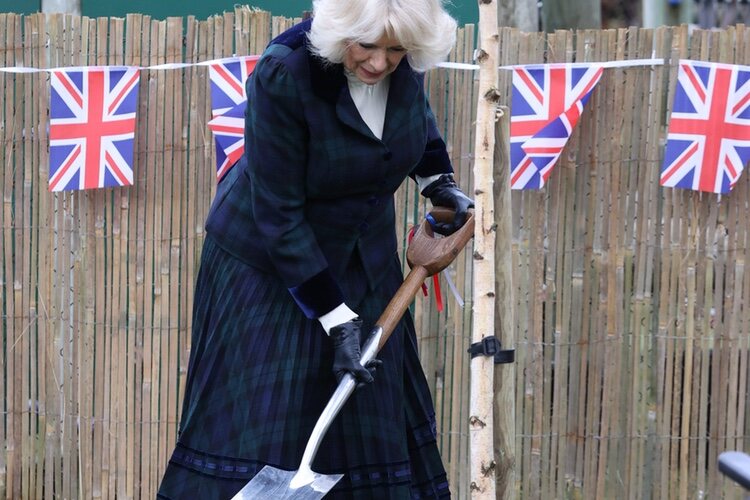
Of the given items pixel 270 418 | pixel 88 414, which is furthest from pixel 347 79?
pixel 88 414

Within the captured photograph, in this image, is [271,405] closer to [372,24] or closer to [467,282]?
[372,24]

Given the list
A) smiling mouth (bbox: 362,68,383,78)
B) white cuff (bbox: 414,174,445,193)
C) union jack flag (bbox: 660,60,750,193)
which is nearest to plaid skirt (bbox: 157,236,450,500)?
white cuff (bbox: 414,174,445,193)

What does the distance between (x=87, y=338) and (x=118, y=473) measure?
585mm

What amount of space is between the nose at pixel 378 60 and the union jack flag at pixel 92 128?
2205 mm

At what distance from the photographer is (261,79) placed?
3062 millimetres

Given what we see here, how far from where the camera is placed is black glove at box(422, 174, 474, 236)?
3543mm

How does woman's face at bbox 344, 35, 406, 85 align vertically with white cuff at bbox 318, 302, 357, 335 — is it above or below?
above

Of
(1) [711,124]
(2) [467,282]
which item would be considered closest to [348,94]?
(2) [467,282]

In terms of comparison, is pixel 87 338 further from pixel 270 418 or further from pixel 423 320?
pixel 270 418

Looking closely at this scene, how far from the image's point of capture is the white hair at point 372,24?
2.91 metres

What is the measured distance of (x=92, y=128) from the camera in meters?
4.99

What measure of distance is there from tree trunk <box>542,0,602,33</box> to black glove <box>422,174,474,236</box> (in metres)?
3.97

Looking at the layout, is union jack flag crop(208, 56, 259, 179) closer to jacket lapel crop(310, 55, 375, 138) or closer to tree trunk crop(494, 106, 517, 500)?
tree trunk crop(494, 106, 517, 500)

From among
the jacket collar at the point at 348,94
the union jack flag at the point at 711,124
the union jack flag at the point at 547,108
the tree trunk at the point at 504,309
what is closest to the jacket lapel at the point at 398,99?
the jacket collar at the point at 348,94
